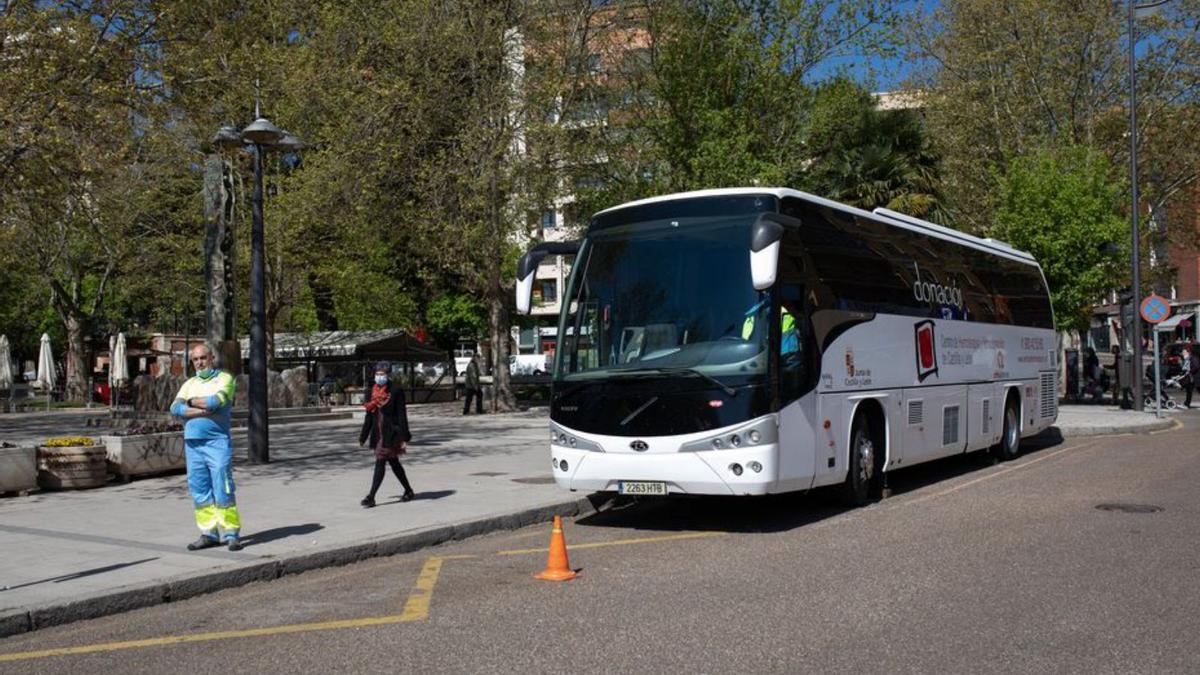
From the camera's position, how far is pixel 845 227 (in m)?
12.2

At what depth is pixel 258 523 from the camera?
11.0m

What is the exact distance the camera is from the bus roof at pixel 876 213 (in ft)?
35.9

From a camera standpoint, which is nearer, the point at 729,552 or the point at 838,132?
the point at 729,552

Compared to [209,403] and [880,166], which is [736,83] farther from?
[209,403]

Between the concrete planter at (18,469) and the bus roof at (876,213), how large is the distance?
26.1 feet

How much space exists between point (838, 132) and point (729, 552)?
20.6 metres

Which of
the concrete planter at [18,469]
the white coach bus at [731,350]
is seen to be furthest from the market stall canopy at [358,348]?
the white coach bus at [731,350]

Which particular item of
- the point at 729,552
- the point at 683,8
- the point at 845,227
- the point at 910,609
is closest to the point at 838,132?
the point at 683,8

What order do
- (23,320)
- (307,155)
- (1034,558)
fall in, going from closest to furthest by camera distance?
(1034,558) → (307,155) → (23,320)

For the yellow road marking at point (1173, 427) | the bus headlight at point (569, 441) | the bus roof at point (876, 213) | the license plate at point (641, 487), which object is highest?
the bus roof at point (876, 213)

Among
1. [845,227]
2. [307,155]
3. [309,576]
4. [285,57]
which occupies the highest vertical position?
[285,57]

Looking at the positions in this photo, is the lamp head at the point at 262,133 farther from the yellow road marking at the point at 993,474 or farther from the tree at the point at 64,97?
the yellow road marking at the point at 993,474

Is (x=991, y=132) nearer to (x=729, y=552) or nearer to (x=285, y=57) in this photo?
(x=285, y=57)

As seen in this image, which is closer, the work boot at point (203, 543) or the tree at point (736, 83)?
the work boot at point (203, 543)
